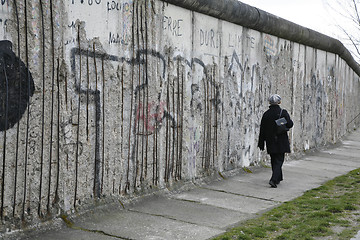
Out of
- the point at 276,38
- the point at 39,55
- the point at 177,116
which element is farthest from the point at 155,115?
the point at 276,38

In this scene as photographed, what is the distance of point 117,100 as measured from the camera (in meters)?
6.39

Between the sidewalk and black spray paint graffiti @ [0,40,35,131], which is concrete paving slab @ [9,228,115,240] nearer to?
the sidewalk

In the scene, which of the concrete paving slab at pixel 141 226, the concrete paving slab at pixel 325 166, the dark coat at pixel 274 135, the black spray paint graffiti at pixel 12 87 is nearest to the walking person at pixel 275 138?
the dark coat at pixel 274 135

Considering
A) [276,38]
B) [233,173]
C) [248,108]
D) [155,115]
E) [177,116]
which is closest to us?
[155,115]

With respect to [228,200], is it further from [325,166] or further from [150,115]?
[325,166]

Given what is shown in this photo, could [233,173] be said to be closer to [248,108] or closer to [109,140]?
[248,108]

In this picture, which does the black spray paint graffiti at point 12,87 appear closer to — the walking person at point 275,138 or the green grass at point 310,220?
the green grass at point 310,220

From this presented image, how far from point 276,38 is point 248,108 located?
216 centimetres

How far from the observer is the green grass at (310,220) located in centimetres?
543

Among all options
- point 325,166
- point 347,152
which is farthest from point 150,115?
point 347,152

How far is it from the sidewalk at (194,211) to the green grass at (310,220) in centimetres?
23

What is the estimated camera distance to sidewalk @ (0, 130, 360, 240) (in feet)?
17.5

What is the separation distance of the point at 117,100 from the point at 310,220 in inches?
105

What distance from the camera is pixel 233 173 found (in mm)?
9477
